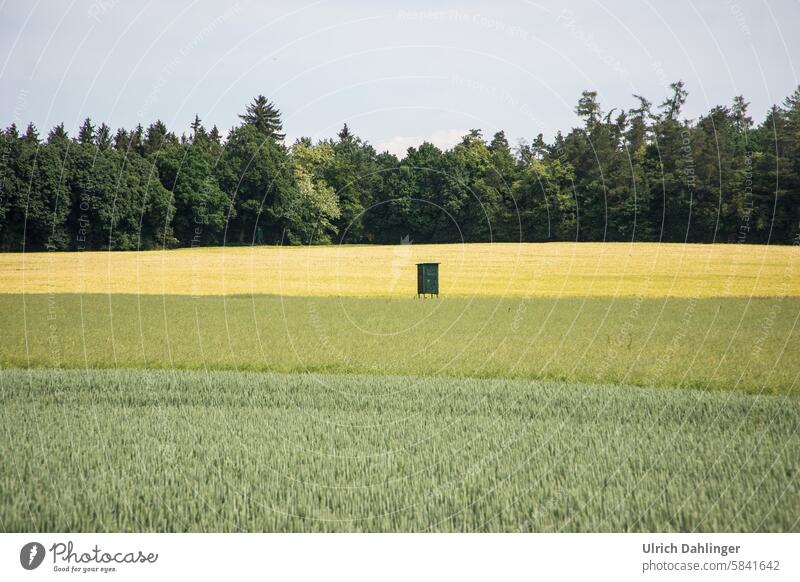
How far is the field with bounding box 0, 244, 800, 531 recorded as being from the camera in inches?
286

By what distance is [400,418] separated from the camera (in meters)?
11.7

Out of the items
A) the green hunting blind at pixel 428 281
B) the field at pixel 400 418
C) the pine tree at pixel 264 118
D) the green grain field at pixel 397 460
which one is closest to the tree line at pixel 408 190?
the pine tree at pixel 264 118

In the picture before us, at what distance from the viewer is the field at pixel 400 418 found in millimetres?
7254

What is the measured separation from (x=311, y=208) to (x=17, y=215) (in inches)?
830

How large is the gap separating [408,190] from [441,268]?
23.8ft

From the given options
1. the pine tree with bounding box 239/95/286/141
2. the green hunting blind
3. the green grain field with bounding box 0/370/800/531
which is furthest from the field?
the pine tree with bounding box 239/95/286/141

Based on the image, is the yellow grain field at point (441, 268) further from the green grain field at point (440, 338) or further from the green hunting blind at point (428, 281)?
the green grain field at point (440, 338)

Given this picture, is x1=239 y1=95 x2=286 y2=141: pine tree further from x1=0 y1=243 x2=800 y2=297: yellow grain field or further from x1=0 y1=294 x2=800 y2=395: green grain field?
x1=0 y1=294 x2=800 y2=395: green grain field

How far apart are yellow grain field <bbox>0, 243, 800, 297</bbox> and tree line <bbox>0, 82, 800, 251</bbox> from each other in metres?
2.00

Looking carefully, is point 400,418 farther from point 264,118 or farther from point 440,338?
point 264,118

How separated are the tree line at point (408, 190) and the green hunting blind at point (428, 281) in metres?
7.33

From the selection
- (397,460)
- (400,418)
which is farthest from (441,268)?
(397,460)
